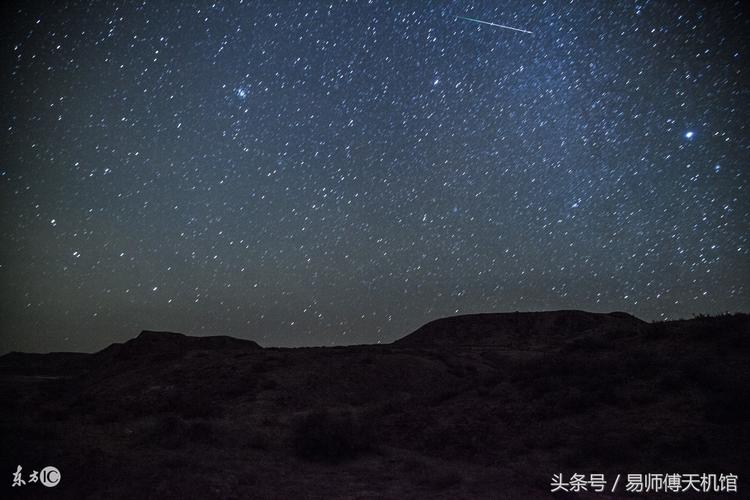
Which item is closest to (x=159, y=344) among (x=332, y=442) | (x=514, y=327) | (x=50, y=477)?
(x=332, y=442)

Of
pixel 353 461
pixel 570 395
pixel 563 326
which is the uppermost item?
pixel 563 326

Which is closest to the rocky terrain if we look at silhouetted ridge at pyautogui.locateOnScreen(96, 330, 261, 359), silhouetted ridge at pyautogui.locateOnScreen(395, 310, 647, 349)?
silhouetted ridge at pyautogui.locateOnScreen(96, 330, 261, 359)

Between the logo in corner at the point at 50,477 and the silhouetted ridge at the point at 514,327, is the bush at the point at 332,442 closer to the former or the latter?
the logo in corner at the point at 50,477

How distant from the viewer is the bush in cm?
1226

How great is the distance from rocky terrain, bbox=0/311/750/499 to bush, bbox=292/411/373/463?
0.12 ft

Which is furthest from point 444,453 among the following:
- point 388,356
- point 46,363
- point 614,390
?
point 46,363

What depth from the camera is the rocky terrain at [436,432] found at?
Answer: 9.26 metres

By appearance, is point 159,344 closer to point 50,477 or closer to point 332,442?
point 332,442

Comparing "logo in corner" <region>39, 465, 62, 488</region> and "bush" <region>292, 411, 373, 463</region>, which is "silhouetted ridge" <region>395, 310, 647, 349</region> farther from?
"logo in corner" <region>39, 465, 62, 488</region>

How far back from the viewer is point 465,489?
359 inches

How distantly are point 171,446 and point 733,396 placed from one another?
14.2m

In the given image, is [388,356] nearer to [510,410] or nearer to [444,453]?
[510,410]

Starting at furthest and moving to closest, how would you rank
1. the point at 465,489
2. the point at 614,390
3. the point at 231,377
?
the point at 231,377 → the point at 614,390 → the point at 465,489

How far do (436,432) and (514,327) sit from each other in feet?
189
